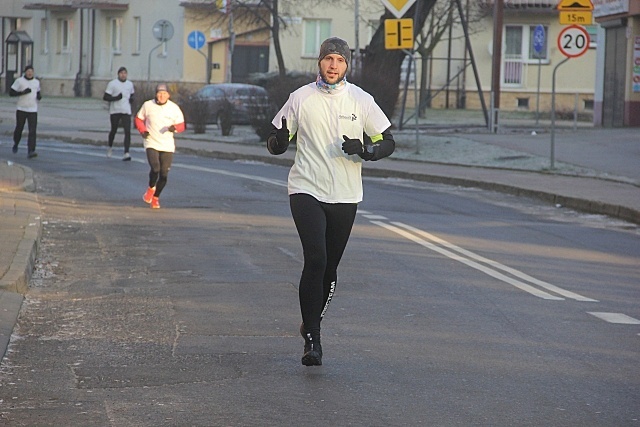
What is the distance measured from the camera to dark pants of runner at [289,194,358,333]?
7270 millimetres

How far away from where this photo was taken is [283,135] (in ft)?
24.0

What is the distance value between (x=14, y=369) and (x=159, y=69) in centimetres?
5157

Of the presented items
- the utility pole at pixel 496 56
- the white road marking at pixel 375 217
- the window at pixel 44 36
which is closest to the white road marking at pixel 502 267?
the white road marking at pixel 375 217

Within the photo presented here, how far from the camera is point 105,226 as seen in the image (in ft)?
47.6

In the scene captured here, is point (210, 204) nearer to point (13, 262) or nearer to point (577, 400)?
point (13, 262)

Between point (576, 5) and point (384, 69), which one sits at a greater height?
point (576, 5)

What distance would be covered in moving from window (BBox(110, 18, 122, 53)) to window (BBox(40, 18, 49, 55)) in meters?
6.38

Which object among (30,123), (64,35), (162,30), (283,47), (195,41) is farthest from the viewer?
(64,35)

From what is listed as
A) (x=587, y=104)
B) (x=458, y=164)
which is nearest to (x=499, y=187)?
(x=458, y=164)

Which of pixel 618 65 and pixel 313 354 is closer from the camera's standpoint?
pixel 313 354

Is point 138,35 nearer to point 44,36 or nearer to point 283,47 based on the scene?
point 283,47

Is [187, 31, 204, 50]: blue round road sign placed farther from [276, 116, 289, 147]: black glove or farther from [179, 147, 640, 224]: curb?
[276, 116, 289, 147]: black glove

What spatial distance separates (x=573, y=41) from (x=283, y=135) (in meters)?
15.1

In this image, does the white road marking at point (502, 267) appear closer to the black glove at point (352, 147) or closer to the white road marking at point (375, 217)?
the white road marking at point (375, 217)
